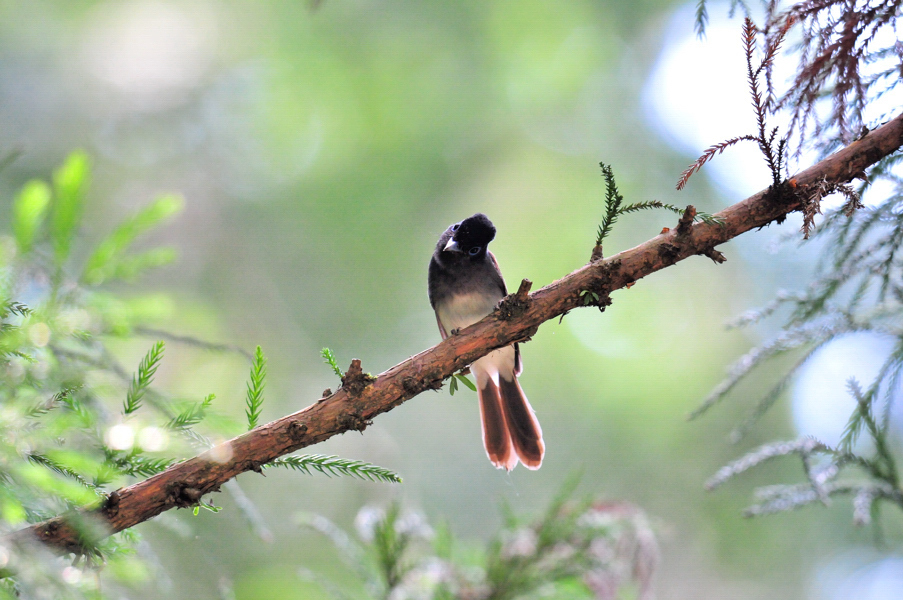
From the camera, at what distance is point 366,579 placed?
2.91 metres

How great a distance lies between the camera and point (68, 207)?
1.47 meters

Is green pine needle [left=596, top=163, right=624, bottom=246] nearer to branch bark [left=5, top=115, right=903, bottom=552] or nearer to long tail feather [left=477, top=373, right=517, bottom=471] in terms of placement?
branch bark [left=5, top=115, right=903, bottom=552]

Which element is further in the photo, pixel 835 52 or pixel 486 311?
pixel 486 311

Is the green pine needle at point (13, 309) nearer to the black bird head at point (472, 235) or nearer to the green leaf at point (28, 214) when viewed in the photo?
the green leaf at point (28, 214)

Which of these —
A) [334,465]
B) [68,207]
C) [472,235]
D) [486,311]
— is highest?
[472,235]

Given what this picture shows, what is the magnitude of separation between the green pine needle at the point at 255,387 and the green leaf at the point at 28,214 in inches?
22.7

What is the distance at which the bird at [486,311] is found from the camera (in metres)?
3.61

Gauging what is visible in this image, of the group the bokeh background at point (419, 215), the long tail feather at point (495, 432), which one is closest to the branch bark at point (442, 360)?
the long tail feather at point (495, 432)

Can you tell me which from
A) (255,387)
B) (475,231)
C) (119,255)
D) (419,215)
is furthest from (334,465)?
(419,215)

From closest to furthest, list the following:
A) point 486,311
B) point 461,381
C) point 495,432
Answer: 1. point 461,381
2. point 495,432
3. point 486,311

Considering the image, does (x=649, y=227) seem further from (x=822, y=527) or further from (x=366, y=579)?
(x=366, y=579)

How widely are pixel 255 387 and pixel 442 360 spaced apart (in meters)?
0.59

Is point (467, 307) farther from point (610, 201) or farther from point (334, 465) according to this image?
point (334, 465)

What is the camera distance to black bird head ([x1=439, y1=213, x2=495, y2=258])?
3.47 metres
